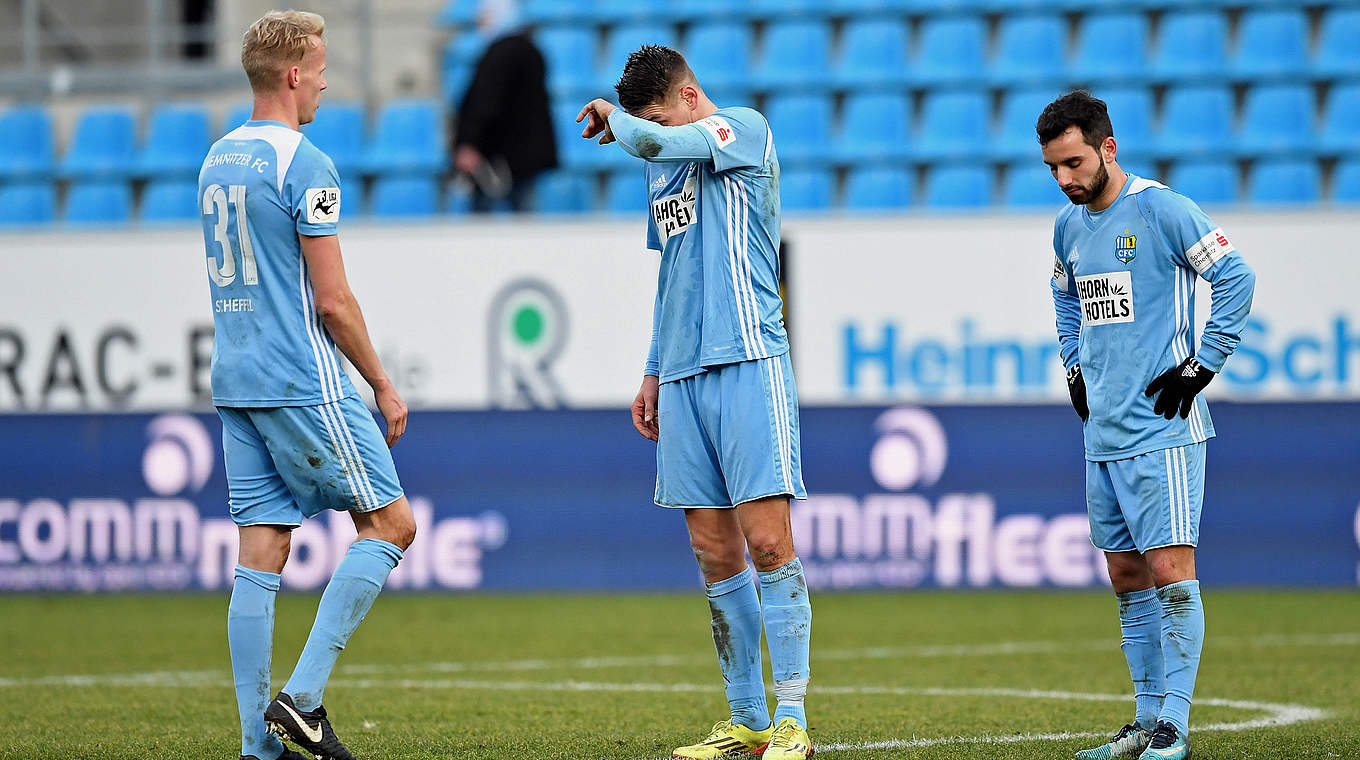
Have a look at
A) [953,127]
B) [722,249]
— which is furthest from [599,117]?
[953,127]

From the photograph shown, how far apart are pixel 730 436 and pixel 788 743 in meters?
0.90

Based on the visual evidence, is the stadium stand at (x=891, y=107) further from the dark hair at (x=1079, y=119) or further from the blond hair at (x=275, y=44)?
the blond hair at (x=275, y=44)

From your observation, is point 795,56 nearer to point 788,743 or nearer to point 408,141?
point 408,141

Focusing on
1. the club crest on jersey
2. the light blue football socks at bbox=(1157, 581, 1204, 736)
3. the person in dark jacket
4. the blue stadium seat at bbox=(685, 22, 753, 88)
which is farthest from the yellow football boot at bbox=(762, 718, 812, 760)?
the blue stadium seat at bbox=(685, 22, 753, 88)

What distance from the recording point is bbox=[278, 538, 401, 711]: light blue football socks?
14.3ft

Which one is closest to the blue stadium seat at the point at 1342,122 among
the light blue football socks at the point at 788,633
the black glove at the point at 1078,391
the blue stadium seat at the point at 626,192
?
the blue stadium seat at the point at 626,192

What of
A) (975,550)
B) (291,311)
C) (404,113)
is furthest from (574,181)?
(291,311)

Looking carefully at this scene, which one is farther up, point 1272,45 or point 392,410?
point 1272,45

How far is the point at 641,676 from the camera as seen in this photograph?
691cm

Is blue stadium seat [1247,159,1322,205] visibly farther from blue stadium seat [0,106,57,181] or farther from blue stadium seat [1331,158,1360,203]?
blue stadium seat [0,106,57,181]

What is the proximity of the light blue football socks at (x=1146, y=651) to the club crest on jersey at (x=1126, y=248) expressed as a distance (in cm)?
104

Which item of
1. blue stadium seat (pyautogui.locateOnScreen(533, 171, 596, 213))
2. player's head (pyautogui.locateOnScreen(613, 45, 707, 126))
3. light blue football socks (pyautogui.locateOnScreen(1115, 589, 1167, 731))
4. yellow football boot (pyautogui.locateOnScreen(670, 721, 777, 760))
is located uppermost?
blue stadium seat (pyautogui.locateOnScreen(533, 171, 596, 213))

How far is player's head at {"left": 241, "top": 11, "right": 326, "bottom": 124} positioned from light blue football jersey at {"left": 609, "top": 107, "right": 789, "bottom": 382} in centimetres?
102

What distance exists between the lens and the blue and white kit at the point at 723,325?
4.74m
